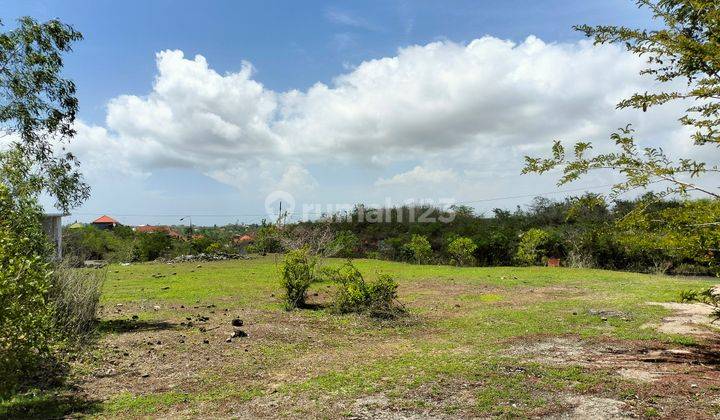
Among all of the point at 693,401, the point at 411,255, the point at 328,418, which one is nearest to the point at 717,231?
the point at 693,401

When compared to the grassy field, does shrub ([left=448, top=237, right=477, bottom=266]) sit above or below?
above

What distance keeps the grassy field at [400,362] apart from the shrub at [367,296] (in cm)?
37

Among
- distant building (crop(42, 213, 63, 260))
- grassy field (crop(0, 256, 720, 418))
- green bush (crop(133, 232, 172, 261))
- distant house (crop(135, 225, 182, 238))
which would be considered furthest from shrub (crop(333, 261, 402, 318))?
distant house (crop(135, 225, 182, 238))

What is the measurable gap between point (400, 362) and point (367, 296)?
3643mm

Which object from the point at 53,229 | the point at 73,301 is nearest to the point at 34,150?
the point at 73,301

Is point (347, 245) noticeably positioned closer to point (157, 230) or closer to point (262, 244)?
point (262, 244)

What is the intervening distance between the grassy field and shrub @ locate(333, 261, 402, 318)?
37 cm

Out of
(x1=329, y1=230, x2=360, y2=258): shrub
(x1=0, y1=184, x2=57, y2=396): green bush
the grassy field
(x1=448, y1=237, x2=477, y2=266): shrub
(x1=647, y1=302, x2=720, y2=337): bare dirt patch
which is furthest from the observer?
(x1=329, y1=230, x2=360, y2=258): shrub

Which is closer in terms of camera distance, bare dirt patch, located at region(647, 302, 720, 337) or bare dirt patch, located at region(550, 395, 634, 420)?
bare dirt patch, located at region(550, 395, 634, 420)

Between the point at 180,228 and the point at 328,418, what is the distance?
2035 inches

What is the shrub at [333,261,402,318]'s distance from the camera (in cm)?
988

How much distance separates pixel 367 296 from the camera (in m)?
10.1

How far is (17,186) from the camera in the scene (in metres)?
7.12

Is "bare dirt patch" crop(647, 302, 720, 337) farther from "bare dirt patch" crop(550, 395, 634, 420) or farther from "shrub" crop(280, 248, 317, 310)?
"shrub" crop(280, 248, 317, 310)
